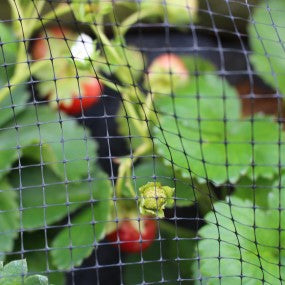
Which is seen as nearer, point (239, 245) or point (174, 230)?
point (239, 245)

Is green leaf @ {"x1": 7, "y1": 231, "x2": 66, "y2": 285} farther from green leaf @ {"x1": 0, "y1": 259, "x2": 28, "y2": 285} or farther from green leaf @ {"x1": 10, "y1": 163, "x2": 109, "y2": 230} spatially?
green leaf @ {"x1": 0, "y1": 259, "x2": 28, "y2": 285}

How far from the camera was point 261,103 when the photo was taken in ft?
3.81

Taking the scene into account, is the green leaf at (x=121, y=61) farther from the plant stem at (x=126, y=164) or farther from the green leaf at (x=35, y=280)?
the green leaf at (x=35, y=280)

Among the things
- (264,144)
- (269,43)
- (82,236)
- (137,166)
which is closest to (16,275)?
(82,236)

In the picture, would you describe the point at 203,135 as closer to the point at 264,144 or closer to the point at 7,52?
the point at 264,144

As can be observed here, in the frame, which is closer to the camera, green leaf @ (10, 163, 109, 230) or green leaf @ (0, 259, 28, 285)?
green leaf @ (0, 259, 28, 285)

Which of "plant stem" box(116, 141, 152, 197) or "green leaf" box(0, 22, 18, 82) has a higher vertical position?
"green leaf" box(0, 22, 18, 82)

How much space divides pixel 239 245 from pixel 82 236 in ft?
0.69

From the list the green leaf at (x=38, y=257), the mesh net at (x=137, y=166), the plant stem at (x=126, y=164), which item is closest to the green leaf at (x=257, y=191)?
the mesh net at (x=137, y=166)

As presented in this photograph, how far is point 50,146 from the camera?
2.97 feet

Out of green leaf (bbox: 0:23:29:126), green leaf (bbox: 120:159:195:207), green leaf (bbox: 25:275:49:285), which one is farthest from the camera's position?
green leaf (bbox: 0:23:29:126)

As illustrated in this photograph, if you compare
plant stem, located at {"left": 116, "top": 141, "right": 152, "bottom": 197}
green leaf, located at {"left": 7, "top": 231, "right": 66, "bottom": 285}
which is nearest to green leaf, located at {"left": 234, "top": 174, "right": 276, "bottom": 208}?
plant stem, located at {"left": 116, "top": 141, "right": 152, "bottom": 197}

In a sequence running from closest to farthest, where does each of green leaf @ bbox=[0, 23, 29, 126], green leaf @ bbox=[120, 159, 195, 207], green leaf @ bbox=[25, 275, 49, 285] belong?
green leaf @ bbox=[25, 275, 49, 285], green leaf @ bbox=[120, 159, 195, 207], green leaf @ bbox=[0, 23, 29, 126]

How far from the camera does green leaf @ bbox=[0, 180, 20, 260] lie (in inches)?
33.1
